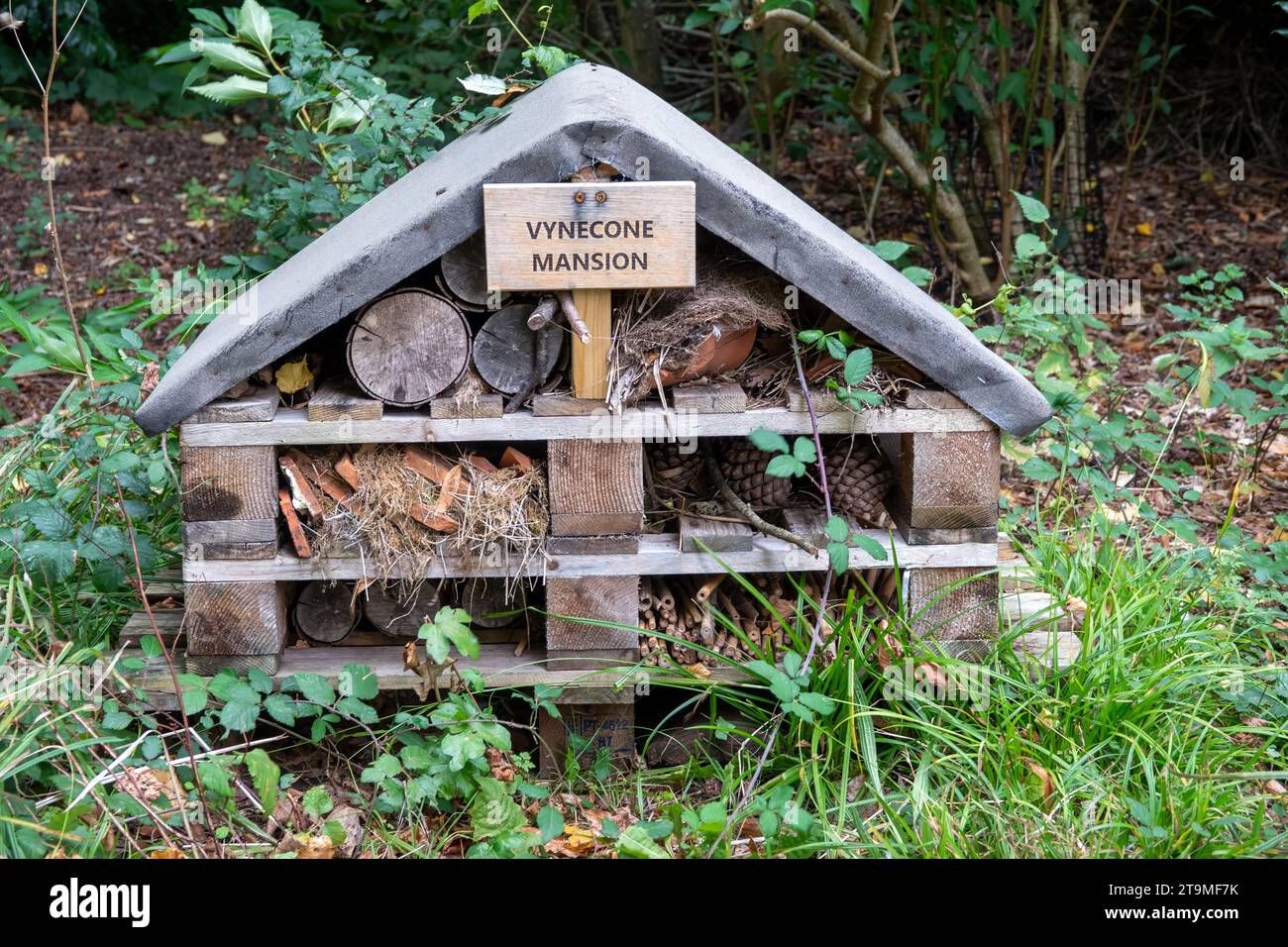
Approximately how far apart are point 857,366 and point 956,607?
30.3 inches

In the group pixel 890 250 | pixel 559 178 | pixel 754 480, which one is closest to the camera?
pixel 559 178

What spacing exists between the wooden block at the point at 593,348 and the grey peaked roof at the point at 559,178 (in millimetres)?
307

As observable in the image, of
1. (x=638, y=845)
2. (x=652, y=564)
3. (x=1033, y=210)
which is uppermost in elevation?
(x=1033, y=210)

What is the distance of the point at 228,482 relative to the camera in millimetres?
3121

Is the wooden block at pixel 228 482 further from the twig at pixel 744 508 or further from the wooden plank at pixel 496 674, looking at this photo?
the twig at pixel 744 508

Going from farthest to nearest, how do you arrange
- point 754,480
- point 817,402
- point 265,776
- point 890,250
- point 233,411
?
point 890,250 → point 754,480 → point 817,402 → point 233,411 → point 265,776

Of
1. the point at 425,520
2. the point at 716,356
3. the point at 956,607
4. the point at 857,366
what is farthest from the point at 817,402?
the point at 425,520

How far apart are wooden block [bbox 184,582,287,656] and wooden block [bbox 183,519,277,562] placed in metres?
0.08

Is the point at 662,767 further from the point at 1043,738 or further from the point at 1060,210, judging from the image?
the point at 1060,210

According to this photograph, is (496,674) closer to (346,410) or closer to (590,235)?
(346,410)

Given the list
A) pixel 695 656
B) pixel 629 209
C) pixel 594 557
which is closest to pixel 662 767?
pixel 695 656

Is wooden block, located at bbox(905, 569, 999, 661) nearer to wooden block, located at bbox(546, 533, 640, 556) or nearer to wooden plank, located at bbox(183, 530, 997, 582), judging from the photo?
wooden plank, located at bbox(183, 530, 997, 582)

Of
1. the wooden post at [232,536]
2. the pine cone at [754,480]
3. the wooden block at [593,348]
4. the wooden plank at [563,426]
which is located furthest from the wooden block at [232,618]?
the pine cone at [754,480]

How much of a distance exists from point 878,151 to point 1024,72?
1.28 m
